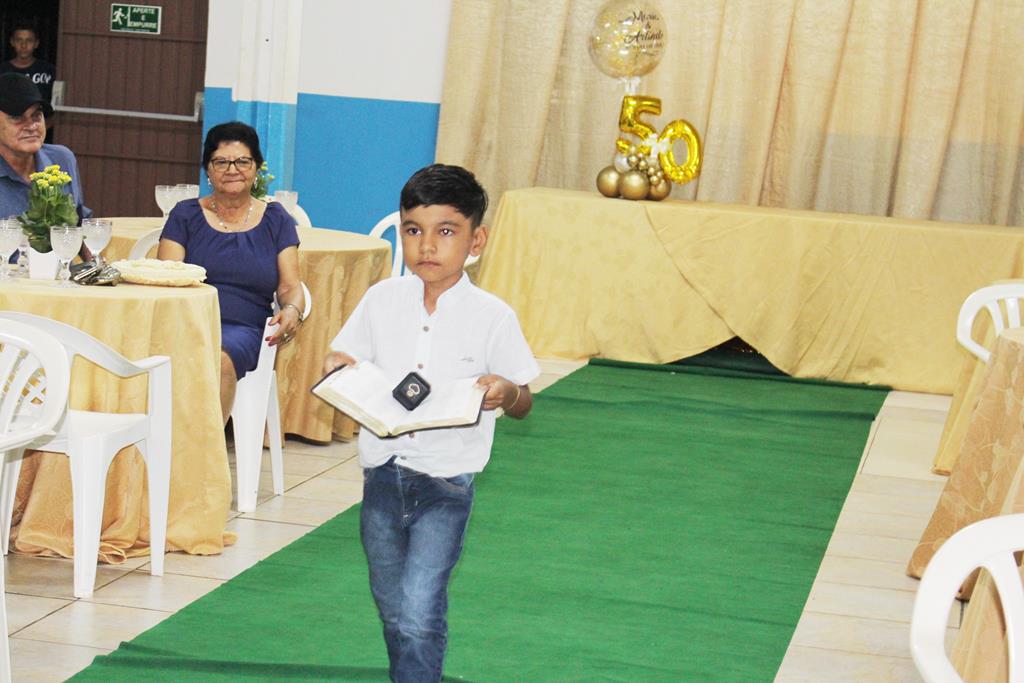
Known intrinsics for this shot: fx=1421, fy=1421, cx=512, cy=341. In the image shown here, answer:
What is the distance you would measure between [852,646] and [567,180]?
203 inches

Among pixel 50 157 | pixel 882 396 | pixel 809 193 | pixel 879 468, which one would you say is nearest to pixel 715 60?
pixel 809 193

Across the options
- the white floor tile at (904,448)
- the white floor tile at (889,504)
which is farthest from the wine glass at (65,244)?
the white floor tile at (904,448)

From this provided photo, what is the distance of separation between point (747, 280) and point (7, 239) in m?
3.90

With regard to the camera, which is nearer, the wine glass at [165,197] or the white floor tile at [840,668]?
the white floor tile at [840,668]

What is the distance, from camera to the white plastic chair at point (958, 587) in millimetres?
1466

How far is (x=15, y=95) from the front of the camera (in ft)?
14.0

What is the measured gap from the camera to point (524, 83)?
808 centimetres

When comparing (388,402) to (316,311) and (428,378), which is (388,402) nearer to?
(428,378)

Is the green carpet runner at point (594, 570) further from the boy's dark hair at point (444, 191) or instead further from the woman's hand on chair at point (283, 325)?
the boy's dark hair at point (444, 191)

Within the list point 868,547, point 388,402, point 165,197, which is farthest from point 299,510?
point 388,402

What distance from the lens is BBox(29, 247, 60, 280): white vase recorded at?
366cm

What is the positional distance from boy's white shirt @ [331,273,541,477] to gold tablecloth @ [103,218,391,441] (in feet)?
8.08

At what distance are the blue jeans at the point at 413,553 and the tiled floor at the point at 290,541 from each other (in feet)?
2.90

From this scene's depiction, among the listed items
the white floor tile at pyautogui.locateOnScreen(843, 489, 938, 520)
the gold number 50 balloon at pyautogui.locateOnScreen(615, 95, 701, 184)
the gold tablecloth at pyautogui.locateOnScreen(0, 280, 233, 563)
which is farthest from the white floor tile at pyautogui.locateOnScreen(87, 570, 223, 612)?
the gold number 50 balloon at pyautogui.locateOnScreen(615, 95, 701, 184)
